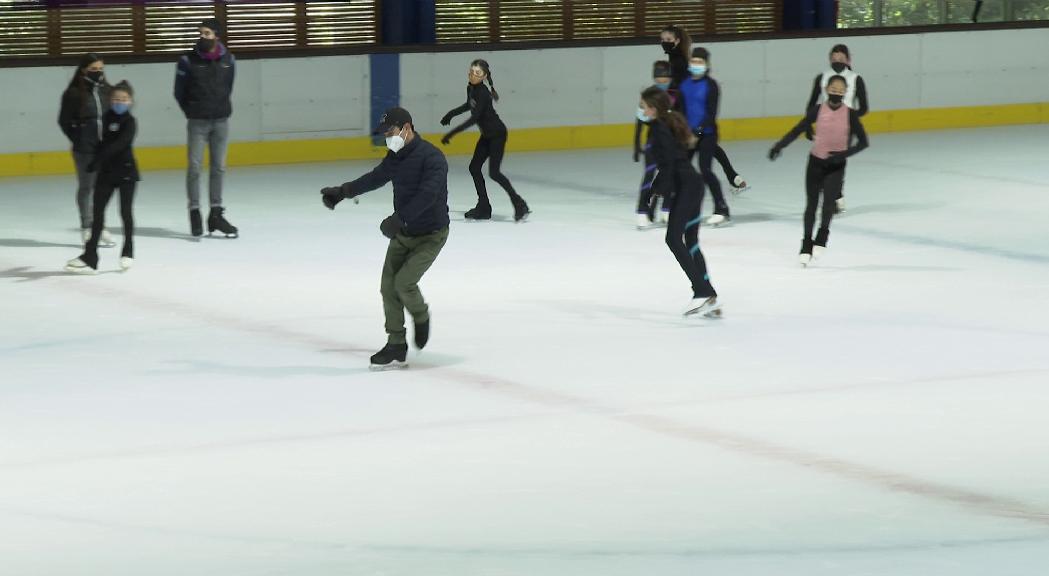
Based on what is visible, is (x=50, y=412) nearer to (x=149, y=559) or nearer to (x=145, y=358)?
(x=145, y=358)

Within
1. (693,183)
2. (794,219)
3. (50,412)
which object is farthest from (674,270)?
(50,412)

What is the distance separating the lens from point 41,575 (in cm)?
635

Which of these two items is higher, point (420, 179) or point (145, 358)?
point (420, 179)

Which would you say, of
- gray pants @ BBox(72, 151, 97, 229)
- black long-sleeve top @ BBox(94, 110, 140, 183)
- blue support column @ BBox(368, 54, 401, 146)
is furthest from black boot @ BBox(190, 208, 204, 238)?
blue support column @ BBox(368, 54, 401, 146)

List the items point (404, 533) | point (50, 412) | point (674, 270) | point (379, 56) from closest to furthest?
point (404, 533) < point (50, 412) < point (674, 270) < point (379, 56)

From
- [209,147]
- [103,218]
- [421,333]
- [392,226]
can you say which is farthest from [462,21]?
[392,226]

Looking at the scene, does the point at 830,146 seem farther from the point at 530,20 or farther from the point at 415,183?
the point at 530,20

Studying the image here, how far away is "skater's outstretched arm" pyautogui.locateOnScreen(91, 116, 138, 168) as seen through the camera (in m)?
12.9

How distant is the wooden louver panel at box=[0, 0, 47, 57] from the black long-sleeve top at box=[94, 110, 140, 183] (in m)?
7.03

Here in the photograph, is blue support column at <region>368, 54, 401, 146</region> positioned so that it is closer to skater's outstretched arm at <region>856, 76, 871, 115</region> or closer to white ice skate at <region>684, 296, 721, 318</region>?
skater's outstretched arm at <region>856, 76, 871, 115</region>

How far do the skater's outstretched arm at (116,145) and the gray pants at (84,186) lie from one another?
97 centimetres

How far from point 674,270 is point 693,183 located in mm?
1940

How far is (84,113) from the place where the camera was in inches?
536

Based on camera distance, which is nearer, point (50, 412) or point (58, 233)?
point (50, 412)
